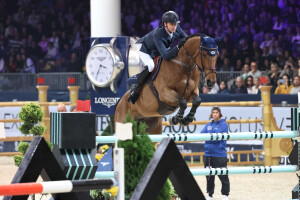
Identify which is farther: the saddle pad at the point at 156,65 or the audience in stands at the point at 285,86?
the audience in stands at the point at 285,86

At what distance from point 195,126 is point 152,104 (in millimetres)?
4227

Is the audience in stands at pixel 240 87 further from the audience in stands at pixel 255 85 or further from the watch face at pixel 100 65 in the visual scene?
the watch face at pixel 100 65

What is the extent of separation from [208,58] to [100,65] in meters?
2.14

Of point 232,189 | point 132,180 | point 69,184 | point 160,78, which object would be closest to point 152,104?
point 160,78

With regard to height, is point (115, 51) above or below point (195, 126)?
above

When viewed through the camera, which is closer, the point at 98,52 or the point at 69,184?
the point at 69,184

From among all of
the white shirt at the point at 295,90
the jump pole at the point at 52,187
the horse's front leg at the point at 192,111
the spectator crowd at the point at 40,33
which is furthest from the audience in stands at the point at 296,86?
the jump pole at the point at 52,187

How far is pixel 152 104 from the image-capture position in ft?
25.2

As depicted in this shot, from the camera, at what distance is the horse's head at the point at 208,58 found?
6.88 m

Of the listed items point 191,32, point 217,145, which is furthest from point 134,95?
point 191,32

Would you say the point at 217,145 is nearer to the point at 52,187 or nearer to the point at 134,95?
the point at 134,95

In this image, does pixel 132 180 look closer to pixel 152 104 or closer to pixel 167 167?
pixel 167 167

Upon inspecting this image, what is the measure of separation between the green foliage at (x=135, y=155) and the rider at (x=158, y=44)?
3.07 metres

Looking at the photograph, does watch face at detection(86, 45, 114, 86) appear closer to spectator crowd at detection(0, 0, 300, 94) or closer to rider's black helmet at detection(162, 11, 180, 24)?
rider's black helmet at detection(162, 11, 180, 24)
